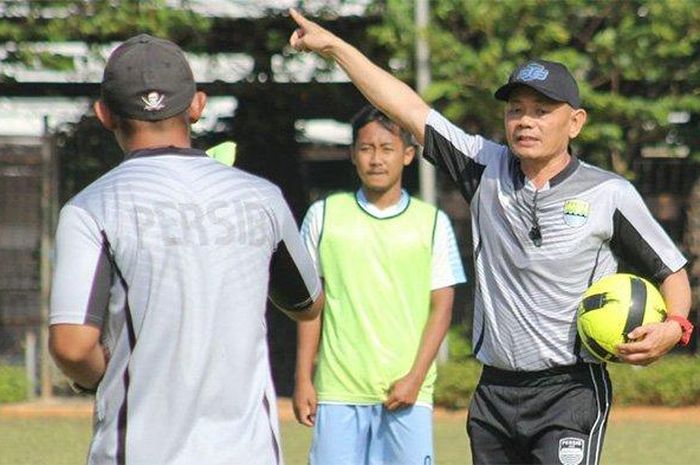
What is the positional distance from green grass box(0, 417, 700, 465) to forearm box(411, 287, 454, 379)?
3.95 metres

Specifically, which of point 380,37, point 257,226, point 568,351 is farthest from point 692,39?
point 257,226

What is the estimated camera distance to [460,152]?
21.1 ft

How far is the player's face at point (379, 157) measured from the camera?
26.0 feet

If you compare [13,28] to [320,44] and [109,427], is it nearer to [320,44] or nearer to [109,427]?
[320,44]

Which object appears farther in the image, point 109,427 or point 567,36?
point 567,36

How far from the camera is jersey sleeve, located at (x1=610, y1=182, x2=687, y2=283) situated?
6.02 m

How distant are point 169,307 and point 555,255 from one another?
2.38 metres

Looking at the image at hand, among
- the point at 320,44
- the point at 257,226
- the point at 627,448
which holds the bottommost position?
the point at 627,448

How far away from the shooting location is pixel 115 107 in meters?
4.16

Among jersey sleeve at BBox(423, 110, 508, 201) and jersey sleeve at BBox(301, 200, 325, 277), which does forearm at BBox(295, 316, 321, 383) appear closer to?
jersey sleeve at BBox(301, 200, 325, 277)

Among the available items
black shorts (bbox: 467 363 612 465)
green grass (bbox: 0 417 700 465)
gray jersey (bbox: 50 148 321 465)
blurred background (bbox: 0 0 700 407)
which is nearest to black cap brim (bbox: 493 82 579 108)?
black shorts (bbox: 467 363 612 465)

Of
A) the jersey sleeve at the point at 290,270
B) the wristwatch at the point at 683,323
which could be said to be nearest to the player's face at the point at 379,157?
the wristwatch at the point at 683,323

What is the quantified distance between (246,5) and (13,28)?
2.53 m

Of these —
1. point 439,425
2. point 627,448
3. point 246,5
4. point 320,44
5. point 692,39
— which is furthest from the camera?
point 246,5
